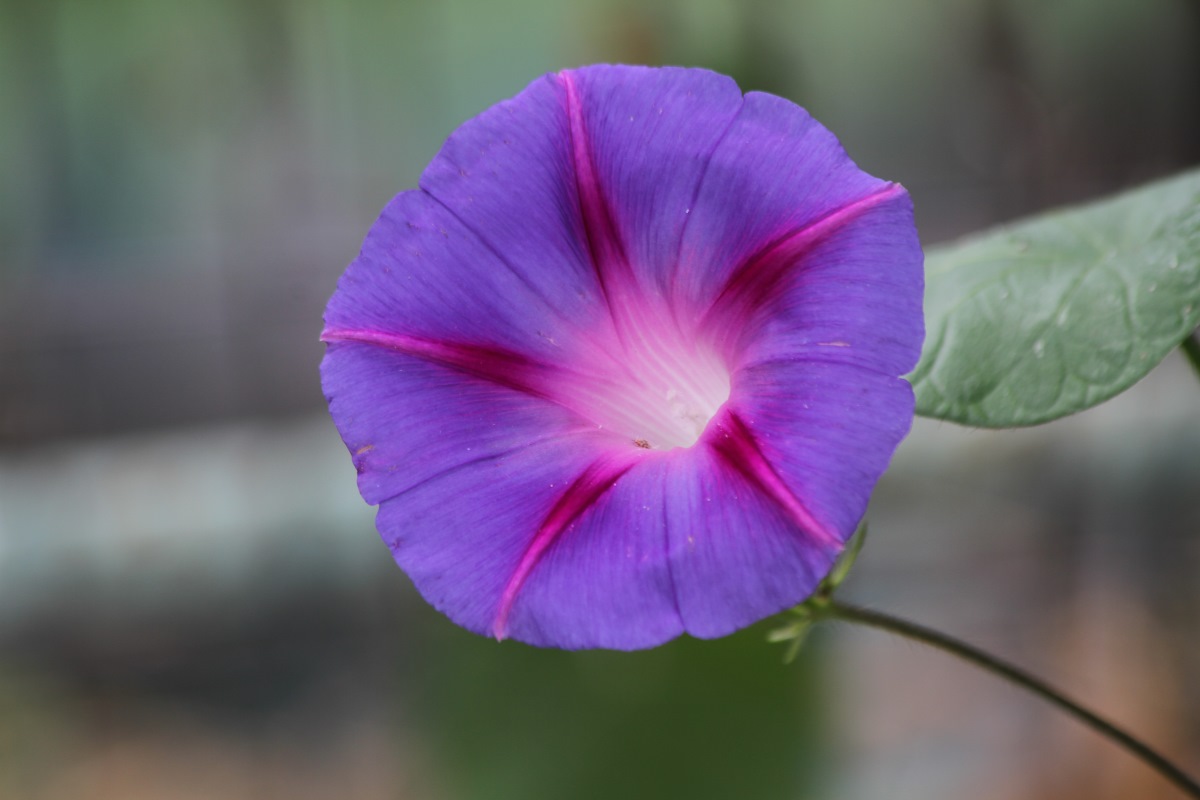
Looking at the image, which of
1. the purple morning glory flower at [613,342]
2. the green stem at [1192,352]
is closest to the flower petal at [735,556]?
the purple morning glory flower at [613,342]

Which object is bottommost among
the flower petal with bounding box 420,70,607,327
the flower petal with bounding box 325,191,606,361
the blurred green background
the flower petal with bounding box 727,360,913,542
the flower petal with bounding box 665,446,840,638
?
the blurred green background

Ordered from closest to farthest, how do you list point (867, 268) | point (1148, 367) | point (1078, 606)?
1. point (867, 268)
2. point (1148, 367)
3. point (1078, 606)

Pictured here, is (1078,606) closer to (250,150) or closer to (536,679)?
(536,679)

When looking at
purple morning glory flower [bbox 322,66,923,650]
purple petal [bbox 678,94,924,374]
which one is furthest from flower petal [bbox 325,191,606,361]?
purple petal [bbox 678,94,924,374]

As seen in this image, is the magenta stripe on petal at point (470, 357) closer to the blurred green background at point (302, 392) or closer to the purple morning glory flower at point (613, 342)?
the purple morning glory flower at point (613, 342)

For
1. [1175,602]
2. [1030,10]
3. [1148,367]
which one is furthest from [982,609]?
[1148,367]

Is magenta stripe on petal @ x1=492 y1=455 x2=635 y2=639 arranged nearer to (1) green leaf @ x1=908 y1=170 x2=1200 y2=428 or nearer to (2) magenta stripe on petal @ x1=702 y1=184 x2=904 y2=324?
(2) magenta stripe on petal @ x1=702 y1=184 x2=904 y2=324
